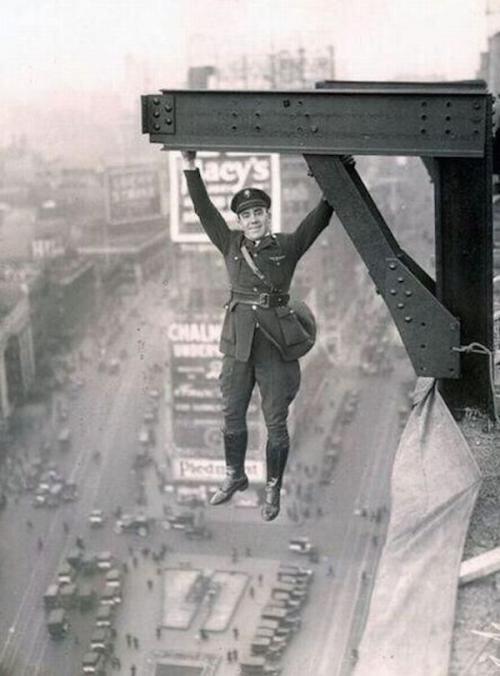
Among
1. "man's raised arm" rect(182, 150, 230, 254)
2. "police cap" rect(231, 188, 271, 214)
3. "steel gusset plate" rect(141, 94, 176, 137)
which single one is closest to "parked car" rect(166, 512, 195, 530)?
"man's raised arm" rect(182, 150, 230, 254)

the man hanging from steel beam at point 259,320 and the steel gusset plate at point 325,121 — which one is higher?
the steel gusset plate at point 325,121

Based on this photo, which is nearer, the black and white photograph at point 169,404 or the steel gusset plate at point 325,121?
the steel gusset plate at point 325,121

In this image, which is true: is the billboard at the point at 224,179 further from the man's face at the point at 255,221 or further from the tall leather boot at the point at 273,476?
the man's face at the point at 255,221

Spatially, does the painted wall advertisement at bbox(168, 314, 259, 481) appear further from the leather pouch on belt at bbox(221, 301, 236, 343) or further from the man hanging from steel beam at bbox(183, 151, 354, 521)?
the leather pouch on belt at bbox(221, 301, 236, 343)

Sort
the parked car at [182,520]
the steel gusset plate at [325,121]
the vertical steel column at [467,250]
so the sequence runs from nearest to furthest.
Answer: the steel gusset plate at [325,121]
the vertical steel column at [467,250]
the parked car at [182,520]

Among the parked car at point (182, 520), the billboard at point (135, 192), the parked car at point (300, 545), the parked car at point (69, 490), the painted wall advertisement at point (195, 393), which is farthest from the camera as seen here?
the parked car at point (69, 490)

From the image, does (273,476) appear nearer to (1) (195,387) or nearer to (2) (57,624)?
(2) (57,624)

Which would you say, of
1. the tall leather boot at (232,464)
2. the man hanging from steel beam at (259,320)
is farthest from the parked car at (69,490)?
the man hanging from steel beam at (259,320)

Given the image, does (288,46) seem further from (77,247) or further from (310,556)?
(310,556)
